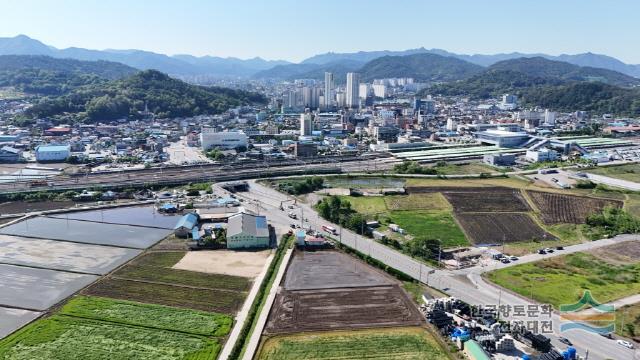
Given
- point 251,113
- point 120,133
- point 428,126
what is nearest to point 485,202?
point 428,126

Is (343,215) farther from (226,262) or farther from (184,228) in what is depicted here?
(184,228)

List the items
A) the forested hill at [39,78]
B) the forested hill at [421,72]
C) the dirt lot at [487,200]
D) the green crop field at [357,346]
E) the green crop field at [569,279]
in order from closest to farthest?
the green crop field at [357,346]
the green crop field at [569,279]
the dirt lot at [487,200]
the forested hill at [39,78]
the forested hill at [421,72]

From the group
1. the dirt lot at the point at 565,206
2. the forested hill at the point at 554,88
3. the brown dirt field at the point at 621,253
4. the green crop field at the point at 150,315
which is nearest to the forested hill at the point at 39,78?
the forested hill at the point at 554,88

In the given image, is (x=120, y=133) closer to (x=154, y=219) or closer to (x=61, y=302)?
(x=154, y=219)

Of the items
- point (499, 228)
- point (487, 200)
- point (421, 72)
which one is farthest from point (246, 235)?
point (421, 72)

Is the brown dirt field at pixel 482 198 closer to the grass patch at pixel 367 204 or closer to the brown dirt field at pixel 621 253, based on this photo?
the grass patch at pixel 367 204

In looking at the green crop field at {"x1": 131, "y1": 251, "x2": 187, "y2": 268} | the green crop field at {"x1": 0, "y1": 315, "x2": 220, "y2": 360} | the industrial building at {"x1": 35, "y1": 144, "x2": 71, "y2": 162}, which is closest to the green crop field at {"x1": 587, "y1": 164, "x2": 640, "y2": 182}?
the green crop field at {"x1": 131, "y1": 251, "x2": 187, "y2": 268}

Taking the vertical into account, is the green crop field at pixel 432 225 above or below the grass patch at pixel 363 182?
below
